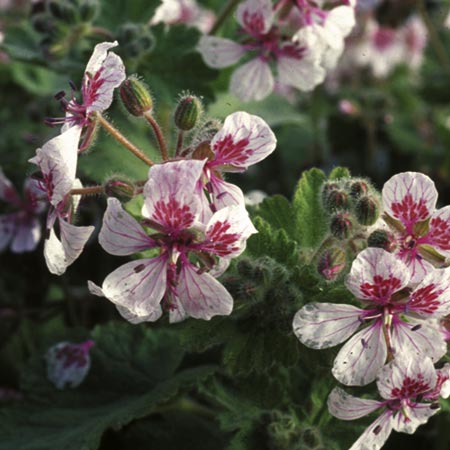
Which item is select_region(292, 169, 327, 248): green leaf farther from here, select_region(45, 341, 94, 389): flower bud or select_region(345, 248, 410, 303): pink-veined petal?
select_region(45, 341, 94, 389): flower bud

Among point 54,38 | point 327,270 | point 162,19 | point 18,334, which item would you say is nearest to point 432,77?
point 162,19

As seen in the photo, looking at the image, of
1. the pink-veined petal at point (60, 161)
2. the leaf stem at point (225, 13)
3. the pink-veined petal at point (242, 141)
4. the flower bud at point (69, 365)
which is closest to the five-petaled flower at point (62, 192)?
the pink-veined petal at point (60, 161)

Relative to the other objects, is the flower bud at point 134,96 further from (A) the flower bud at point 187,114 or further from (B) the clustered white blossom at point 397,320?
(B) the clustered white blossom at point 397,320

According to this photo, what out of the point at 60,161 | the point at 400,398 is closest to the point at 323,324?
the point at 400,398

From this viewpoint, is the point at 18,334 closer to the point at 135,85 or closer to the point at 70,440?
the point at 70,440

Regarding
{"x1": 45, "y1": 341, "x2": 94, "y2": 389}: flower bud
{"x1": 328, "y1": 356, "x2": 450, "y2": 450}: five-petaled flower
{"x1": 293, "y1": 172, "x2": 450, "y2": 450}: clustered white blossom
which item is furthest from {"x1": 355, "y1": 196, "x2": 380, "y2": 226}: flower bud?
{"x1": 45, "y1": 341, "x2": 94, "y2": 389}: flower bud
